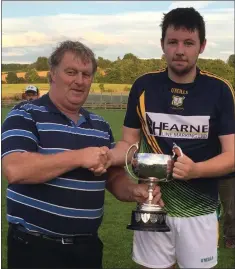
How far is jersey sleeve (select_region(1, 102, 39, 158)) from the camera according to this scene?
2.66 m

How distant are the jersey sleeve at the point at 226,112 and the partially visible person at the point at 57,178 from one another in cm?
54

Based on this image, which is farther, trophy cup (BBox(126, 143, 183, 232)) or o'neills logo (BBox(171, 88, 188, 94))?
o'neills logo (BBox(171, 88, 188, 94))

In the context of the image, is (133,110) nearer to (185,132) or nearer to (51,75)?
(185,132)

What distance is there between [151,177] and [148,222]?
0.25 metres

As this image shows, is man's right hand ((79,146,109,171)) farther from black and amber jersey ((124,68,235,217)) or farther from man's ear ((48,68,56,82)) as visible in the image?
man's ear ((48,68,56,82))

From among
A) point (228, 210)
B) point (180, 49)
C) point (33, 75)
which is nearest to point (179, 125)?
point (180, 49)

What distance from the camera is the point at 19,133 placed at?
269cm

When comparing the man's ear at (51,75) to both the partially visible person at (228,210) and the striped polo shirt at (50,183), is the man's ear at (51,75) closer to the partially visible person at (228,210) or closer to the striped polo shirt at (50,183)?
the striped polo shirt at (50,183)

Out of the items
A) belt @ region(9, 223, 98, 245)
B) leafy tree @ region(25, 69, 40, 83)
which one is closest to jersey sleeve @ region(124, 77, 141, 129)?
belt @ region(9, 223, 98, 245)

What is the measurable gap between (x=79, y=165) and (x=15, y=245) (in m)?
0.74

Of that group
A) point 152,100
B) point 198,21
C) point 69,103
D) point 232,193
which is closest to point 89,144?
point 69,103

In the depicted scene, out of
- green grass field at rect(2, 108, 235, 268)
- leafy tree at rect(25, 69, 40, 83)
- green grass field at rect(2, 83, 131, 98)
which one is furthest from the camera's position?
green grass field at rect(2, 83, 131, 98)

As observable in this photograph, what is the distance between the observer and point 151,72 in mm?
3051

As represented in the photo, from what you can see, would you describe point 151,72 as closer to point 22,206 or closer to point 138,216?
point 138,216
